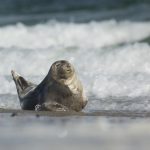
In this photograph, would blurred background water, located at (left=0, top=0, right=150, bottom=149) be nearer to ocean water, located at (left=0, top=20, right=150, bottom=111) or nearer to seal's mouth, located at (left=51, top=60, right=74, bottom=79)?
ocean water, located at (left=0, top=20, right=150, bottom=111)

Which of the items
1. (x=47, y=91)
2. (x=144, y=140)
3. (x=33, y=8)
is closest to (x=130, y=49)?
(x=47, y=91)

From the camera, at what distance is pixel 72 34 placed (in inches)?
736

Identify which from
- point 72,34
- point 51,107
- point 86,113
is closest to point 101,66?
point 51,107

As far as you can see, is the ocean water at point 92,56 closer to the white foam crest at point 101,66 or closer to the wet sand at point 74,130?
the white foam crest at point 101,66

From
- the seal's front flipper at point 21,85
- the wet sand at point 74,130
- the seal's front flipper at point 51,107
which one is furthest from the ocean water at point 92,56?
the wet sand at point 74,130

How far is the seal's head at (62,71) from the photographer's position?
33.1ft

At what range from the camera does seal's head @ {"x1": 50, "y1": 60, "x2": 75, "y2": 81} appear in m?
10.1

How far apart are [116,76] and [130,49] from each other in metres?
2.74

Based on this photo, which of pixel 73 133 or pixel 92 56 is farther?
pixel 92 56

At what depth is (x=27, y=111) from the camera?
999 cm

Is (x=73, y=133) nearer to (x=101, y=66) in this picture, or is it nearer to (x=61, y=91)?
(x=61, y=91)

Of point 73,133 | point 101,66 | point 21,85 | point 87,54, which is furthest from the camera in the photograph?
point 87,54

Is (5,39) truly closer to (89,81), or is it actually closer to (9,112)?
(89,81)

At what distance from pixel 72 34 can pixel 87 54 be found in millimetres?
3528
